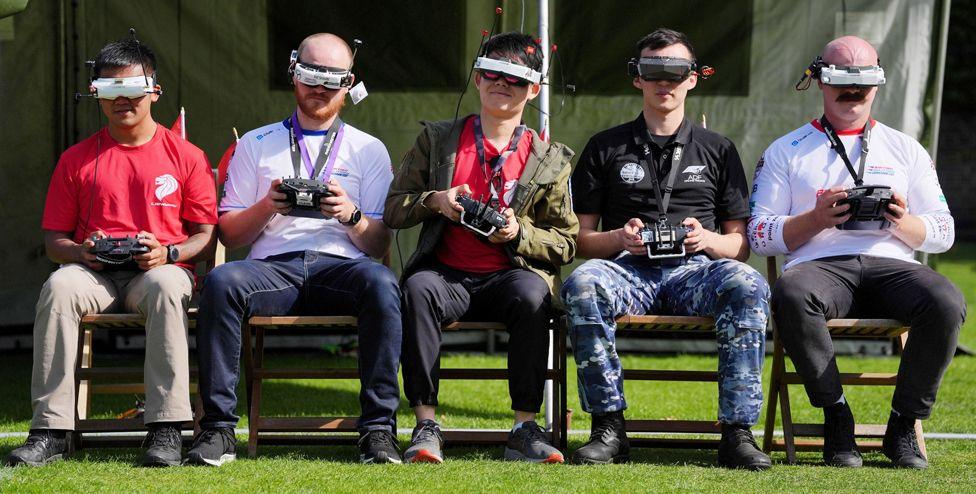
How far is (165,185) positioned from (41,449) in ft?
3.61

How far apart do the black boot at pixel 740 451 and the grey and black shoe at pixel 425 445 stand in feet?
3.33

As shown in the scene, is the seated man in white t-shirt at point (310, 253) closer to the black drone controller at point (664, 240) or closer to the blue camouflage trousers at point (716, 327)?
the blue camouflage trousers at point (716, 327)

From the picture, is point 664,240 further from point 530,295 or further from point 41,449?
point 41,449

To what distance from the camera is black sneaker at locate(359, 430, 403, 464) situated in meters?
4.25

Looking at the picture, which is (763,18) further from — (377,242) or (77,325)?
(77,325)

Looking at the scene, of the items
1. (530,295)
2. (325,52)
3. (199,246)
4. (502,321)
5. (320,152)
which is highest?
(325,52)

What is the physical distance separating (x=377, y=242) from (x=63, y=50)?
2777 millimetres

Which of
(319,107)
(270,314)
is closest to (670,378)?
(270,314)

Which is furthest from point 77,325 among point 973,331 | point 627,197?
point 973,331

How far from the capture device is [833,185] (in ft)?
15.6

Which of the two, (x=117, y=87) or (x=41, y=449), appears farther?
(x=117, y=87)

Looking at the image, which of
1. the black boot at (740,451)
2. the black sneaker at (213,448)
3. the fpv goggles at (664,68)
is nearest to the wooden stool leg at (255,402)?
the black sneaker at (213,448)

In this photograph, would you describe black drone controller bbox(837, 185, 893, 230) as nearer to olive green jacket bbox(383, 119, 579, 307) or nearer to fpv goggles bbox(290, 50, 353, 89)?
olive green jacket bbox(383, 119, 579, 307)

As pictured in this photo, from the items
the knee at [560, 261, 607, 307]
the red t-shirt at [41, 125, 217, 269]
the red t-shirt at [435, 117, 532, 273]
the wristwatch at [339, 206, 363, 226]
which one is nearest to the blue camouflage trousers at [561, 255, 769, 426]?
the knee at [560, 261, 607, 307]
